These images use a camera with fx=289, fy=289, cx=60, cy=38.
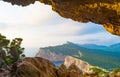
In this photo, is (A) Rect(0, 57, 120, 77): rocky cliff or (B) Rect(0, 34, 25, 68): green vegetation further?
(B) Rect(0, 34, 25, 68): green vegetation

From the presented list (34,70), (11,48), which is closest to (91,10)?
(34,70)

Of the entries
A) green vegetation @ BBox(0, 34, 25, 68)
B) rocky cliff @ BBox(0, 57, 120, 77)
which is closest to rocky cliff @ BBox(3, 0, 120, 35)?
rocky cliff @ BBox(0, 57, 120, 77)

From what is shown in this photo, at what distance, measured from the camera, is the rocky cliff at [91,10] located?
1446 inches

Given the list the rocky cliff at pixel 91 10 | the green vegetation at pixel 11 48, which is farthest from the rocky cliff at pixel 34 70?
the green vegetation at pixel 11 48

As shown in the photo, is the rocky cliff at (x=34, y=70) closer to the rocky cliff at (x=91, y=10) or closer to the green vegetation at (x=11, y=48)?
the rocky cliff at (x=91, y=10)

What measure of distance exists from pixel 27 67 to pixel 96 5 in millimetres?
15366

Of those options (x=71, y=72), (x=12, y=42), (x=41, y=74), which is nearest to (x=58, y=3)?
(x=71, y=72)

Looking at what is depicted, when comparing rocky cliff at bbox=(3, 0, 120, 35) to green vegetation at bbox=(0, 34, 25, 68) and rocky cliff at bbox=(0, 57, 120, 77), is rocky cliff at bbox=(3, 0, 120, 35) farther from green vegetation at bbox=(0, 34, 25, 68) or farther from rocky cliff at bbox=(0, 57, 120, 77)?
green vegetation at bbox=(0, 34, 25, 68)

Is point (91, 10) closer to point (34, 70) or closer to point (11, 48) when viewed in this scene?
point (34, 70)

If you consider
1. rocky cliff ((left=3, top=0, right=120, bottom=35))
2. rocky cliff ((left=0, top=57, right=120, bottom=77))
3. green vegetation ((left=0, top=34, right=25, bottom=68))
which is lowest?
green vegetation ((left=0, top=34, right=25, bottom=68))

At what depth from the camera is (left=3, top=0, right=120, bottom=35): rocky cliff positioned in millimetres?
36719

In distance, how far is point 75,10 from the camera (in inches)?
1576

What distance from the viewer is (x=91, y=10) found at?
3841cm

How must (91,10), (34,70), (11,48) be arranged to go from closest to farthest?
(34,70) < (91,10) < (11,48)
